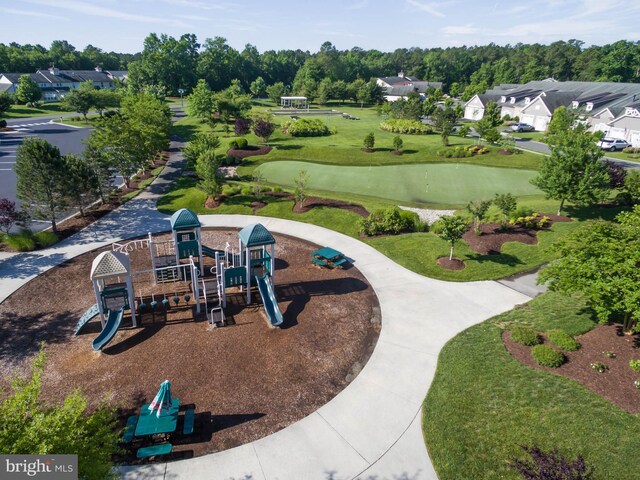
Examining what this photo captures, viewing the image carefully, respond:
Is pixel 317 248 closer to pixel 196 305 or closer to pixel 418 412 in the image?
pixel 196 305

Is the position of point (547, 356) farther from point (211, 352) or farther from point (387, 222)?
point (387, 222)

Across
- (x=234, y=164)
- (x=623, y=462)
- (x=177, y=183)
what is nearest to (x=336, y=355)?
(x=623, y=462)

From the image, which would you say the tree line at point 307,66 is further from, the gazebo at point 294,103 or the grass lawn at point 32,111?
the grass lawn at point 32,111

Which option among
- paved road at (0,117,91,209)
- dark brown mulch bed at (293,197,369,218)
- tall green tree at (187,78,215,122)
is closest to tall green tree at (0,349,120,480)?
dark brown mulch bed at (293,197,369,218)

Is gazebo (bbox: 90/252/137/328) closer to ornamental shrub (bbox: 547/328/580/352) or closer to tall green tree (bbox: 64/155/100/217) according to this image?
tall green tree (bbox: 64/155/100/217)

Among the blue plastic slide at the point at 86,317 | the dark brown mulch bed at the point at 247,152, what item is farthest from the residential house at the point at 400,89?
the blue plastic slide at the point at 86,317

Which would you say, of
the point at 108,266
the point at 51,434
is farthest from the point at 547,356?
the point at 108,266
